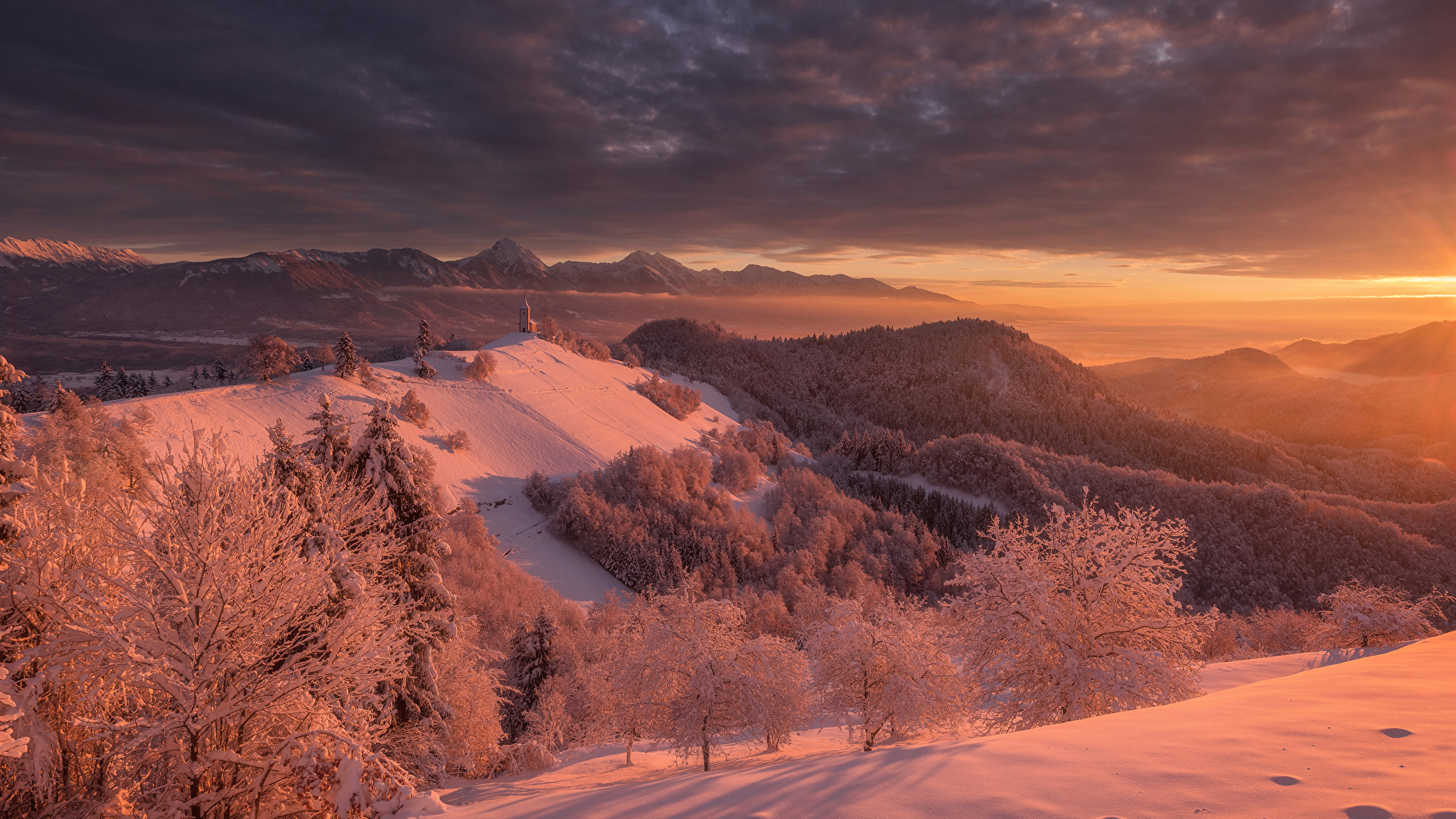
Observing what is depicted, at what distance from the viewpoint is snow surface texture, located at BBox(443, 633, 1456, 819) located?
6430mm

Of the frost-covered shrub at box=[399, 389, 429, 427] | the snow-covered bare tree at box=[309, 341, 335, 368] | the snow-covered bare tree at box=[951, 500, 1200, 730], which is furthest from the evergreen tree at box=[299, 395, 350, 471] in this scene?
the snow-covered bare tree at box=[309, 341, 335, 368]

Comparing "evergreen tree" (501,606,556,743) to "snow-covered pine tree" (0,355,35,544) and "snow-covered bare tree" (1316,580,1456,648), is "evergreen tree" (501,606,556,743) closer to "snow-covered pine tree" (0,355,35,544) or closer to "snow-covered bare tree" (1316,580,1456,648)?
"snow-covered pine tree" (0,355,35,544)

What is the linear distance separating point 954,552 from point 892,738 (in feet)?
139

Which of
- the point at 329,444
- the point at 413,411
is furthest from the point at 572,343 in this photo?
the point at 329,444

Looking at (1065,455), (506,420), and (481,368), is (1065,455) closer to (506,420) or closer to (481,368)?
(506,420)

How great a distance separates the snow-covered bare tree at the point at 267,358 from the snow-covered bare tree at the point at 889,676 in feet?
178

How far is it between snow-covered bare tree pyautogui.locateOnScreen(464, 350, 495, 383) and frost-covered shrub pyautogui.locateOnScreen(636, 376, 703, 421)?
20578 millimetres

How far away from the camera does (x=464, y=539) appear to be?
132ft

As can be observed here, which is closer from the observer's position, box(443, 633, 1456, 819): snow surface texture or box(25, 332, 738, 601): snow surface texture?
box(443, 633, 1456, 819): snow surface texture

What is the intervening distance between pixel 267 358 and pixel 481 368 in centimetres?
1966

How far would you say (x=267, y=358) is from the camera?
52.9 meters

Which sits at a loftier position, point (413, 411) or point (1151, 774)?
point (1151, 774)

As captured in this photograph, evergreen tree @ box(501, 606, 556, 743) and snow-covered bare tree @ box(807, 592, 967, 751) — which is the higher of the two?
snow-covered bare tree @ box(807, 592, 967, 751)

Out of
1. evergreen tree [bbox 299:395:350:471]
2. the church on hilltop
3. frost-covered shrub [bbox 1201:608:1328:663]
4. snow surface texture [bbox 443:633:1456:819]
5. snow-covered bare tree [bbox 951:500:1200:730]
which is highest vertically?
the church on hilltop
